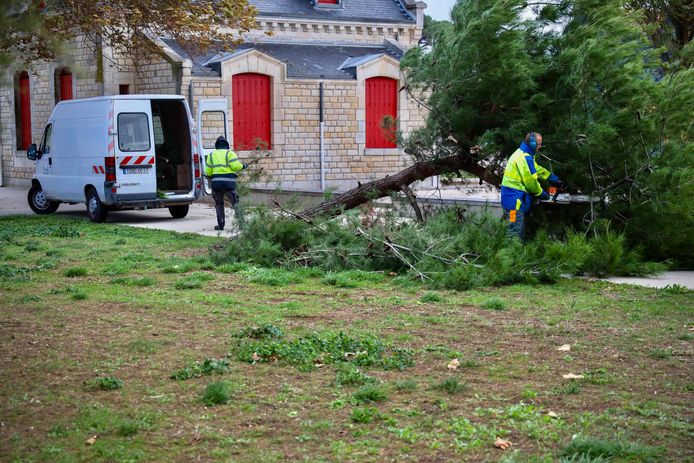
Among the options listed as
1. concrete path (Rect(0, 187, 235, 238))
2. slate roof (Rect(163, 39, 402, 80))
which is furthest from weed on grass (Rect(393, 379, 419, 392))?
slate roof (Rect(163, 39, 402, 80))

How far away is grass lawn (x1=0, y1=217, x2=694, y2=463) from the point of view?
5535mm

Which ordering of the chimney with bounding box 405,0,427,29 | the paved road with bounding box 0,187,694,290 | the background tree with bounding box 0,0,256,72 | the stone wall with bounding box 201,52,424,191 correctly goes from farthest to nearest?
the chimney with bounding box 405,0,427,29 → the stone wall with bounding box 201,52,424,191 → the background tree with bounding box 0,0,256,72 → the paved road with bounding box 0,187,694,290

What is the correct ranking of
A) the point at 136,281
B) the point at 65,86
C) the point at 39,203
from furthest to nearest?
the point at 65,86
the point at 39,203
the point at 136,281

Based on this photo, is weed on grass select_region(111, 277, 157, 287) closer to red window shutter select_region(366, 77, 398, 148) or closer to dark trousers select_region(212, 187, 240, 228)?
dark trousers select_region(212, 187, 240, 228)

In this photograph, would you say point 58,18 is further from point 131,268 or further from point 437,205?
point 437,205

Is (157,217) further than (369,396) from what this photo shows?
Yes

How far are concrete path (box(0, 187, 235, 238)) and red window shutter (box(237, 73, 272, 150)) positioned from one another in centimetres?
409

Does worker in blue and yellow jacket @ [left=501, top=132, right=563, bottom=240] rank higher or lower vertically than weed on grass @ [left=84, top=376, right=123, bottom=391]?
higher

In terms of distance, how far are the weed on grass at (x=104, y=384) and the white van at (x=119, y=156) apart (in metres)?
12.8

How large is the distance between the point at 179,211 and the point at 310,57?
11463 mm

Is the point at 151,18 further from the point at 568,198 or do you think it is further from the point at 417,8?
the point at 417,8

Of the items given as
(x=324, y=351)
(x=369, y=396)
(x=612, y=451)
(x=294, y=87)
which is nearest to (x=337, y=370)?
(x=324, y=351)

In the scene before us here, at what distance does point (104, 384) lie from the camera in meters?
6.64

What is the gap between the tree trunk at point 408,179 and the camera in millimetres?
14041
